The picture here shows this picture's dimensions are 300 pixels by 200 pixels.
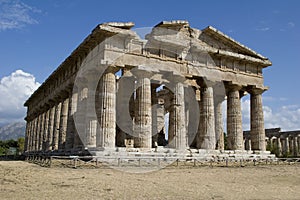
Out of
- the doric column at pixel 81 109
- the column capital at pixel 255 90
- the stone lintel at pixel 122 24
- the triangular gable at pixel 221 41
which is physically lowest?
the doric column at pixel 81 109

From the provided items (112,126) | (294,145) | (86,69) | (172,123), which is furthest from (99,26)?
(294,145)

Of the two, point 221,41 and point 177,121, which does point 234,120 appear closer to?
point 177,121

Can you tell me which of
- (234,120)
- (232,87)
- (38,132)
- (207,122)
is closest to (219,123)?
(234,120)

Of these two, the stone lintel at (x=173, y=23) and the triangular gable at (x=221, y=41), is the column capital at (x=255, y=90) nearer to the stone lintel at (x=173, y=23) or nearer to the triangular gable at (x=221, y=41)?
the triangular gable at (x=221, y=41)

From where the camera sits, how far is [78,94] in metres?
26.2

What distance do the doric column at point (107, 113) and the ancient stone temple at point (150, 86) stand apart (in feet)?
0.23

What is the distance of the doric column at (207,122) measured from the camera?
26.1 metres

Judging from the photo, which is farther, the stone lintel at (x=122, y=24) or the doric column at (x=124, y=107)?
the doric column at (x=124, y=107)

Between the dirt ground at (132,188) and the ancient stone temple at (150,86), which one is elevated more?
the ancient stone temple at (150,86)

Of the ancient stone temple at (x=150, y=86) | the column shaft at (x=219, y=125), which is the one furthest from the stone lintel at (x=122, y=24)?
the column shaft at (x=219, y=125)

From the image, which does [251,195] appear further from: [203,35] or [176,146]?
[203,35]

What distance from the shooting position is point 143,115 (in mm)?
22984

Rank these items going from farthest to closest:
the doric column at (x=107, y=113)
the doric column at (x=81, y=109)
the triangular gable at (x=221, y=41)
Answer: the triangular gable at (x=221, y=41) < the doric column at (x=81, y=109) < the doric column at (x=107, y=113)

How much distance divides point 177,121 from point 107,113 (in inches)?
236
